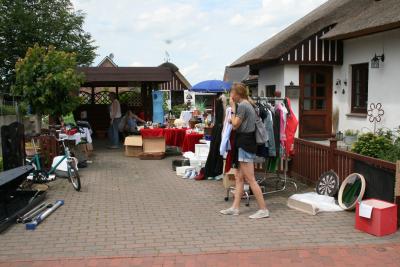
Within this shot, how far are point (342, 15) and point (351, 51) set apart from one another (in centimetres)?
134

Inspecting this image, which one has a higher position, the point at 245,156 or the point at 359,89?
the point at 359,89

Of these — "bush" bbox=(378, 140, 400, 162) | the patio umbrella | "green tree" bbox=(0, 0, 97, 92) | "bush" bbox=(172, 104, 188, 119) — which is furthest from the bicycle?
"green tree" bbox=(0, 0, 97, 92)

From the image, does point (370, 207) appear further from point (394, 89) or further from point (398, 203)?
point (394, 89)

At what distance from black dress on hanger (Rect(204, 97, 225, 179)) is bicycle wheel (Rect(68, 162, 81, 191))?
2366mm

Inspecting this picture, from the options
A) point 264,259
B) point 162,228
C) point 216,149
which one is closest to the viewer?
point 264,259

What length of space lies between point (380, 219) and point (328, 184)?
72.3 inches

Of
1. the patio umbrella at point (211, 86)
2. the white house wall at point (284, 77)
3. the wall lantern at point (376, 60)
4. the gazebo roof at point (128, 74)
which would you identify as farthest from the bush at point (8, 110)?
the wall lantern at point (376, 60)

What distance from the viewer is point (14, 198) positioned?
7328 millimetres

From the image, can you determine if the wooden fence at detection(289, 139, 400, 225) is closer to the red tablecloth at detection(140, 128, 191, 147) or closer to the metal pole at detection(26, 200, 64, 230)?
the red tablecloth at detection(140, 128, 191, 147)

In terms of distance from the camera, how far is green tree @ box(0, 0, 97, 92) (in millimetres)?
32375

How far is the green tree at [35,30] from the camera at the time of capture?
106 feet

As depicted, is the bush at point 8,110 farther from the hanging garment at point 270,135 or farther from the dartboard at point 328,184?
the dartboard at point 328,184

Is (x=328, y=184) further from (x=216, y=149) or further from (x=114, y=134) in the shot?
(x=114, y=134)

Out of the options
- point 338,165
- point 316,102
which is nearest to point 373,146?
point 338,165
